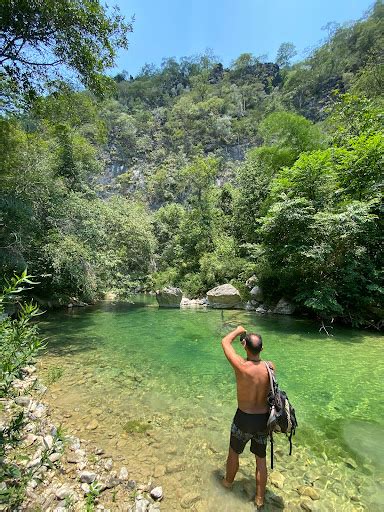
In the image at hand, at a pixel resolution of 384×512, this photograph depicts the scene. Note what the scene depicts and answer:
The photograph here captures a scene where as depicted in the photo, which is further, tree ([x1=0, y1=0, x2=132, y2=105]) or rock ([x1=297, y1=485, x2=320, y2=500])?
tree ([x1=0, y1=0, x2=132, y2=105])

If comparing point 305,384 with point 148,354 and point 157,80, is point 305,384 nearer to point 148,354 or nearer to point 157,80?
point 148,354

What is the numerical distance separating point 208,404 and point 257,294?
10.9 metres

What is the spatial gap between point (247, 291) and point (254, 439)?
45.1 ft

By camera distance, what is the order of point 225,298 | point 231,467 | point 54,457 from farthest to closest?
1. point 225,298
2. point 54,457
3. point 231,467

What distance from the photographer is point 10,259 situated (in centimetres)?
902

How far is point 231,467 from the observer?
3.23 meters

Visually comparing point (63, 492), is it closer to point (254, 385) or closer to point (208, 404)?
point (254, 385)

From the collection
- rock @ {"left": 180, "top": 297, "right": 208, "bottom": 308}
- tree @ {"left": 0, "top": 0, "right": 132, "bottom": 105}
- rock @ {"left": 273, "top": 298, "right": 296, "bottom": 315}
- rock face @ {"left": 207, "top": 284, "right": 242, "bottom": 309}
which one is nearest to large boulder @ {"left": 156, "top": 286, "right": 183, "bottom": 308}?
rock @ {"left": 180, "top": 297, "right": 208, "bottom": 308}

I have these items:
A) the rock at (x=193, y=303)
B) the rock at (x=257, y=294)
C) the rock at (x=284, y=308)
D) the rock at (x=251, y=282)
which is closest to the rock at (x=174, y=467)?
the rock at (x=284, y=308)


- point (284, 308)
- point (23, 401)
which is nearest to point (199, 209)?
point (284, 308)

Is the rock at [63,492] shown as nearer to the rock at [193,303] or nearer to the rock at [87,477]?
the rock at [87,477]

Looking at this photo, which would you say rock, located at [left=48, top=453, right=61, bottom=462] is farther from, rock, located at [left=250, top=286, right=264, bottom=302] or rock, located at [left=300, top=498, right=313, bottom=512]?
rock, located at [left=250, top=286, right=264, bottom=302]

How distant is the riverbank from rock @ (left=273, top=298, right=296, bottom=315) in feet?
38.6

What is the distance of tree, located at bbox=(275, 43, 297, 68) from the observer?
76688 millimetres
